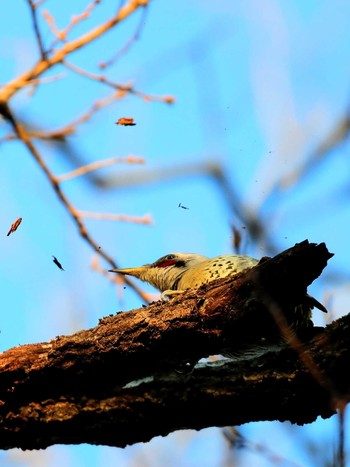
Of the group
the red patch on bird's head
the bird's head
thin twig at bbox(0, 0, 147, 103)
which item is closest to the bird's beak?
the bird's head

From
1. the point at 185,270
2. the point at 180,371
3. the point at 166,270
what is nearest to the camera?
the point at 180,371

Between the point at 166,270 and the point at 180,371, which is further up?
the point at 166,270

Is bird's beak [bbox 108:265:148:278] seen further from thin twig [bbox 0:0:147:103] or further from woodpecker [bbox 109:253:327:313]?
thin twig [bbox 0:0:147:103]

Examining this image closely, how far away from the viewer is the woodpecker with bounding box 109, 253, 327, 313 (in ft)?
17.8

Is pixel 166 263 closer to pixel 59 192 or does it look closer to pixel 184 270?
pixel 184 270

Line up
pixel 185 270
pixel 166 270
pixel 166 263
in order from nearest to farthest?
pixel 185 270 < pixel 166 270 < pixel 166 263

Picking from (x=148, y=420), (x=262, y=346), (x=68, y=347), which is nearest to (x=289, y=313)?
(x=262, y=346)

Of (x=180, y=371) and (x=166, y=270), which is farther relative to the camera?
(x=166, y=270)

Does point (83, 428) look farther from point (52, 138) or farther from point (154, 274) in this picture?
point (154, 274)

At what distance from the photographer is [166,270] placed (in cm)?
642

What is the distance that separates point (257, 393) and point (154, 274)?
2.66 m

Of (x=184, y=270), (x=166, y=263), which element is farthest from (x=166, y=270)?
(x=184, y=270)

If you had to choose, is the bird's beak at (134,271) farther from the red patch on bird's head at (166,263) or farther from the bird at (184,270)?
the red patch on bird's head at (166,263)

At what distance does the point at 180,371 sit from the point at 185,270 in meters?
1.99
